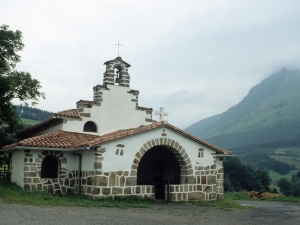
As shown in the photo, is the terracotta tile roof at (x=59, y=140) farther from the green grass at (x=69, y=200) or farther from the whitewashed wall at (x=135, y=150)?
the green grass at (x=69, y=200)

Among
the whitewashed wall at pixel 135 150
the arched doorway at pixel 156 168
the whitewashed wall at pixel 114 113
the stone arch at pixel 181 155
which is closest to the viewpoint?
the whitewashed wall at pixel 135 150

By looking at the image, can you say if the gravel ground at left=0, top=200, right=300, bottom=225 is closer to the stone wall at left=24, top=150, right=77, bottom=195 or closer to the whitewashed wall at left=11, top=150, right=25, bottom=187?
the stone wall at left=24, top=150, right=77, bottom=195

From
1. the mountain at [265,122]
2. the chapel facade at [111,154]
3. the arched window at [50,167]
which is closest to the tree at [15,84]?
the chapel facade at [111,154]

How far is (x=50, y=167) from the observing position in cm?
1694

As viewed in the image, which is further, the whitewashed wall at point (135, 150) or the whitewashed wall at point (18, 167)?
the whitewashed wall at point (18, 167)

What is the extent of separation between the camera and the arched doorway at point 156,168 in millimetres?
20531

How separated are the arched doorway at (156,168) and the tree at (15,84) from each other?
8.32 metres

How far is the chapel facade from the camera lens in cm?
1539

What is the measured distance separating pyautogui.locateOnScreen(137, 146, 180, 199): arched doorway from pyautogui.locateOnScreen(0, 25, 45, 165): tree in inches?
328

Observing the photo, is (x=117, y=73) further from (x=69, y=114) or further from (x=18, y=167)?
(x=18, y=167)

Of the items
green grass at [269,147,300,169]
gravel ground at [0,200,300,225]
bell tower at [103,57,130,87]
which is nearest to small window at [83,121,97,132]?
bell tower at [103,57,130,87]

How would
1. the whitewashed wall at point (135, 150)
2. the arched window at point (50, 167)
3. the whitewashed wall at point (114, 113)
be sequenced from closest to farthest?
the whitewashed wall at point (135, 150) → the arched window at point (50, 167) → the whitewashed wall at point (114, 113)

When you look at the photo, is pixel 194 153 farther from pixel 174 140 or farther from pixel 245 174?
pixel 245 174

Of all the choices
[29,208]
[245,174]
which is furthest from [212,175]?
[245,174]
